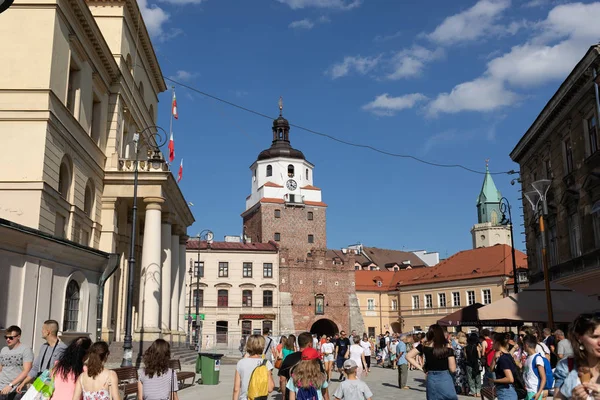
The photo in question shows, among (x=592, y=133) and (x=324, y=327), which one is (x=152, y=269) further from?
(x=324, y=327)

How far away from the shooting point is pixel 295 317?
2689 inches

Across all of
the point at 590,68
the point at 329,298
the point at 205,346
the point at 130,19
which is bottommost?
the point at 205,346

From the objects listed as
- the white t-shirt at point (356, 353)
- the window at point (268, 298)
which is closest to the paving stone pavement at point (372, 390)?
the white t-shirt at point (356, 353)

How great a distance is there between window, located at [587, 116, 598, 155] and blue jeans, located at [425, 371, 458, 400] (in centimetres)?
2054

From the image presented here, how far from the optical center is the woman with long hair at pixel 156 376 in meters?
6.76

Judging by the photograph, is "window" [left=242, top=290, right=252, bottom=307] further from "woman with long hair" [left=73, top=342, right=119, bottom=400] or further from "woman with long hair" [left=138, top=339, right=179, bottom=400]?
"woman with long hair" [left=73, top=342, right=119, bottom=400]

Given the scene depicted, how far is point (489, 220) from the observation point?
125 metres

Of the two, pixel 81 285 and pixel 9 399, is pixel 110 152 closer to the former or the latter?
pixel 81 285

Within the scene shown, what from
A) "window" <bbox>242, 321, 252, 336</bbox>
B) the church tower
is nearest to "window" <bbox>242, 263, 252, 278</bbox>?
"window" <bbox>242, 321, 252, 336</bbox>

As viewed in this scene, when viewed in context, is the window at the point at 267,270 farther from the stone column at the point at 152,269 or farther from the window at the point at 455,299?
the stone column at the point at 152,269

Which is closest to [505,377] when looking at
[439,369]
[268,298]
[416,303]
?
[439,369]

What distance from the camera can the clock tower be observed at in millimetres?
69250

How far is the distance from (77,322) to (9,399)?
10496 millimetres

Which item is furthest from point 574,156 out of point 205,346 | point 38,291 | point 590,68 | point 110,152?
point 205,346
